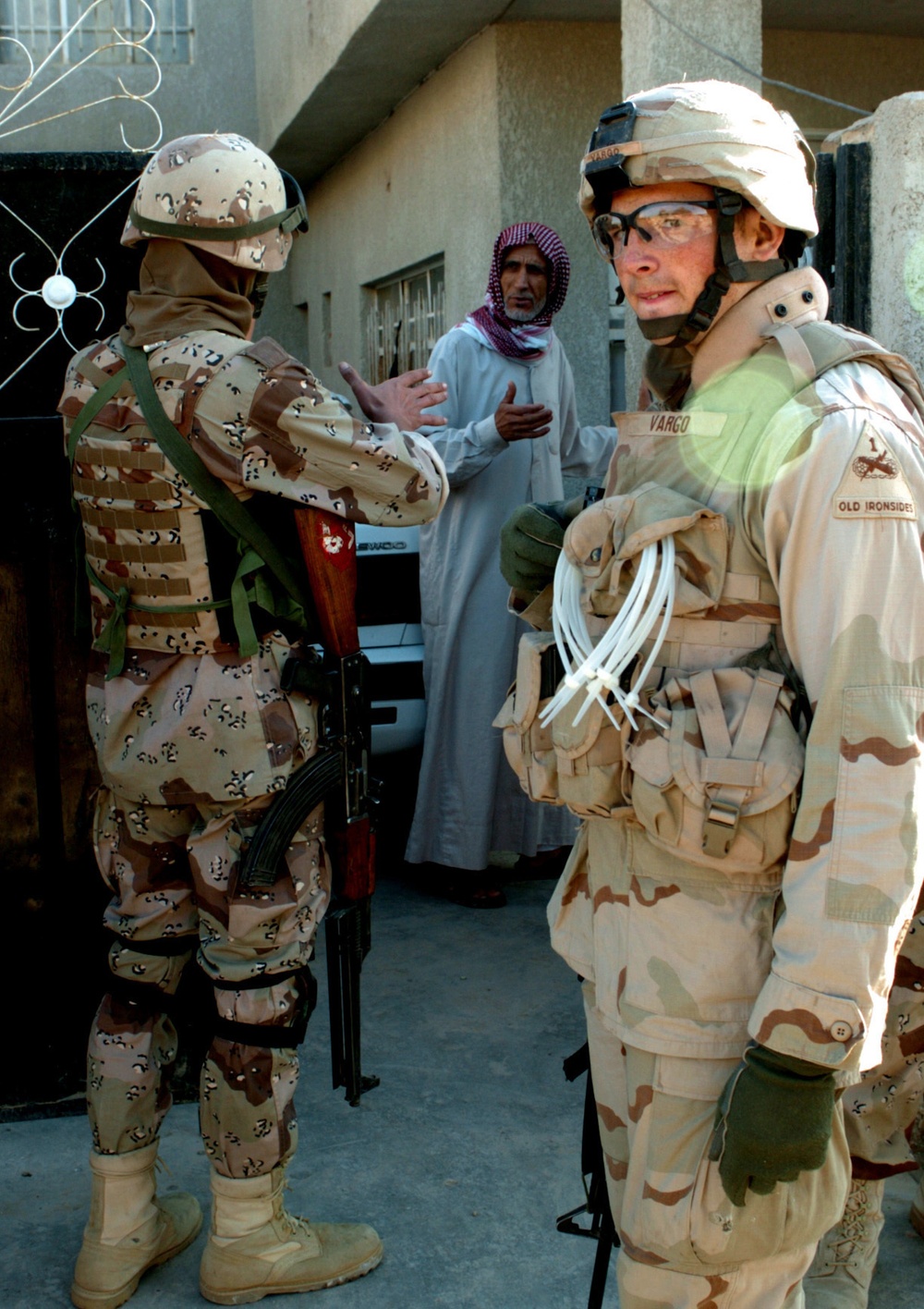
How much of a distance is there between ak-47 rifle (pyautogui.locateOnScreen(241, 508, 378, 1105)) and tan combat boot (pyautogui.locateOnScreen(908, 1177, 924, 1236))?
1151mm

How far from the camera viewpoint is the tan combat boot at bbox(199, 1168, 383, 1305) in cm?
253

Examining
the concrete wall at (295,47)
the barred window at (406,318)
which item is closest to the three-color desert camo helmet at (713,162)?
the concrete wall at (295,47)

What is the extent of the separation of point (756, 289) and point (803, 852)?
0.78 metres

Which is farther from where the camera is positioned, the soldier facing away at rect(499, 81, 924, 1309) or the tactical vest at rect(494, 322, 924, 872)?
the tactical vest at rect(494, 322, 924, 872)

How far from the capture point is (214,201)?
7.99 ft

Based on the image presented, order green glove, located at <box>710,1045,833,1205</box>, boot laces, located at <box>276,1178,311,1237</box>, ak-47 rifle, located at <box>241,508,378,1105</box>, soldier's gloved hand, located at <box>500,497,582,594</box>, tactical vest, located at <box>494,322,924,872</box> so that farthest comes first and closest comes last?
boot laces, located at <box>276,1178,311,1237</box>
ak-47 rifle, located at <box>241,508,378,1105</box>
soldier's gloved hand, located at <box>500,497,582,594</box>
tactical vest, located at <box>494,322,924,872</box>
green glove, located at <box>710,1045,833,1205</box>

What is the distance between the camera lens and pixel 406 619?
491 centimetres

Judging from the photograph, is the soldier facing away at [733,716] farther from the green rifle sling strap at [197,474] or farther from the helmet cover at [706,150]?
the green rifle sling strap at [197,474]

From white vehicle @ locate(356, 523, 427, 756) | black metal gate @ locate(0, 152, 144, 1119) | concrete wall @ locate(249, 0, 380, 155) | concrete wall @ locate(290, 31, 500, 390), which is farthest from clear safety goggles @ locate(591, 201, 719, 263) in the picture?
concrete wall @ locate(249, 0, 380, 155)

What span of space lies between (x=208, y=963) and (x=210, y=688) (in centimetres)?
54

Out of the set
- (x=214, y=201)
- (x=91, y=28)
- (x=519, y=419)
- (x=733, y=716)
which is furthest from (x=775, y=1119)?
(x=91, y=28)

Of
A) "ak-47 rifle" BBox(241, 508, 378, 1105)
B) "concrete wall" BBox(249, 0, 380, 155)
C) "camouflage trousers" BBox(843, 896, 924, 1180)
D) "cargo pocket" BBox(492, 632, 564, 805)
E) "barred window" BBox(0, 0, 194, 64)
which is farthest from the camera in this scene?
"barred window" BBox(0, 0, 194, 64)

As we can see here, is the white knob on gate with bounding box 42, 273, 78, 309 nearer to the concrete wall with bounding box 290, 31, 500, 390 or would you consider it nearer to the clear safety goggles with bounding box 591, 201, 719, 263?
the clear safety goggles with bounding box 591, 201, 719, 263

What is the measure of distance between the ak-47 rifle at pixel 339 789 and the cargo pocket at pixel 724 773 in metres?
0.96
